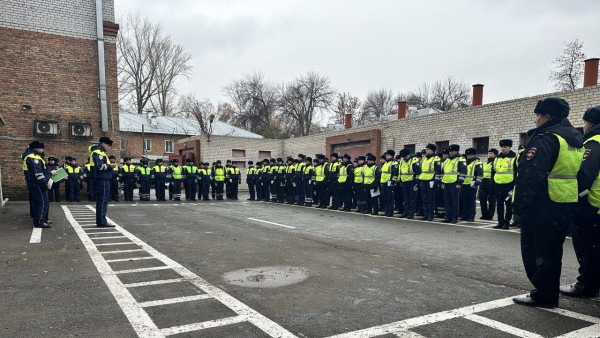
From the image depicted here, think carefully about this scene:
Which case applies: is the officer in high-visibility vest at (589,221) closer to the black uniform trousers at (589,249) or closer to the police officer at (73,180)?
the black uniform trousers at (589,249)

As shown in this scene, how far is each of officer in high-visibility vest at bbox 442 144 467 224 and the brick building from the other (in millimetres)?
16674

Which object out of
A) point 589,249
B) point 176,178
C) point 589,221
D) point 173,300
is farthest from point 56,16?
point 589,249

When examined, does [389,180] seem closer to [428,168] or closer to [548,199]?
[428,168]

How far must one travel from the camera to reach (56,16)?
1827 cm

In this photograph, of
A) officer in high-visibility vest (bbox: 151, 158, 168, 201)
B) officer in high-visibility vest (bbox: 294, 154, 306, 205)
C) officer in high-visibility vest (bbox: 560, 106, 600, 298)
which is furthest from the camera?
officer in high-visibility vest (bbox: 151, 158, 168, 201)

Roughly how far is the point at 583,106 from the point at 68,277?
55.9 ft

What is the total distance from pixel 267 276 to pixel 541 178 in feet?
11.5

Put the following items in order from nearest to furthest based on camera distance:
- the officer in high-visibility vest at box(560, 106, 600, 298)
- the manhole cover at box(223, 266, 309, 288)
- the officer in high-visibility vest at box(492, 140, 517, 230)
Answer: the officer in high-visibility vest at box(560, 106, 600, 298) < the manhole cover at box(223, 266, 309, 288) < the officer in high-visibility vest at box(492, 140, 517, 230)

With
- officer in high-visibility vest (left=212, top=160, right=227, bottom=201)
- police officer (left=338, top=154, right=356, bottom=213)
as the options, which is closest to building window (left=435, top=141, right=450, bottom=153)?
police officer (left=338, top=154, right=356, bottom=213)

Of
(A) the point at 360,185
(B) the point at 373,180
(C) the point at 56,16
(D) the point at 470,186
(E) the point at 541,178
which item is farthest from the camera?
(C) the point at 56,16

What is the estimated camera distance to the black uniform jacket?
394cm

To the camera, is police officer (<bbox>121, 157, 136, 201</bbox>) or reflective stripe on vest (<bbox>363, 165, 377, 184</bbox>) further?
police officer (<bbox>121, 157, 136, 201</bbox>)

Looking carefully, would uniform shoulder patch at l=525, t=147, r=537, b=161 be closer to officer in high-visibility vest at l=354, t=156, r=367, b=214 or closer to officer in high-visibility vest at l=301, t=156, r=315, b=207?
officer in high-visibility vest at l=354, t=156, r=367, b=214

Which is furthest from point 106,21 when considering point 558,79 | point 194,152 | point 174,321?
point 558,79
